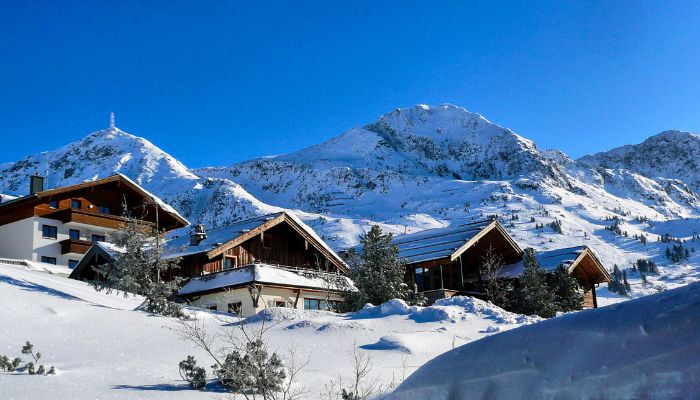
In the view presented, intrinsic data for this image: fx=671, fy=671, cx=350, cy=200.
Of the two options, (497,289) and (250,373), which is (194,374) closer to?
(250,373)

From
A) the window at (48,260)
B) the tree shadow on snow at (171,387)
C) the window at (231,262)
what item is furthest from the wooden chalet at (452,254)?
the tree shadow on snow at (171,387)

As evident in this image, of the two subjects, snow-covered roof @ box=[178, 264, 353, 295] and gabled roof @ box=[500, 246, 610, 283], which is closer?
snow-covered roof @ box=[178, 264, 353, 295]

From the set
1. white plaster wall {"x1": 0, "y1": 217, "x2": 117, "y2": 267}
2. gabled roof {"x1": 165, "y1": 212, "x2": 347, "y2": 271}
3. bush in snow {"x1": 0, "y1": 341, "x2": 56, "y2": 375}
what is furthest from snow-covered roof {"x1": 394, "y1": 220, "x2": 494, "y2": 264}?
bush in snow {"x1": 0, "y1": 341, "x2": 56, "y2": 375}

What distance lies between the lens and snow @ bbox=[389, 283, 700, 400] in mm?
2855

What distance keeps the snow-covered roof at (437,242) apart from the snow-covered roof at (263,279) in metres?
4.26

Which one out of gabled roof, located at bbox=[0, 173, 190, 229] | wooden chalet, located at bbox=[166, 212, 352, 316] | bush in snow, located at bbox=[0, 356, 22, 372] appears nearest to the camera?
bush in snow, located at bbox=[0, 356, 22, 372]

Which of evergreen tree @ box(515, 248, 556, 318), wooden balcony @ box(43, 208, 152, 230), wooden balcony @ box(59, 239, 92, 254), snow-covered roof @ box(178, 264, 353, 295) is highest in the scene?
wooden balcony @ box(43, 208, 152, 230)

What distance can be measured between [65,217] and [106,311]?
24411 millimetres

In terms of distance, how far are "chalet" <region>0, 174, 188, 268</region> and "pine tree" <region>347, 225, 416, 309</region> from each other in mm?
14401

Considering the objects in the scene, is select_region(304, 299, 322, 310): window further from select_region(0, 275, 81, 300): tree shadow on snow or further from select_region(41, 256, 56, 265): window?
select_region(41, 256, 56, 265): window

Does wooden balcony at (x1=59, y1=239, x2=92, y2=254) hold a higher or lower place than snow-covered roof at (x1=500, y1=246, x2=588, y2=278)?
higher

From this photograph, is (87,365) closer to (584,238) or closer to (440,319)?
(440,319)

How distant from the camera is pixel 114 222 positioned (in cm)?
3906

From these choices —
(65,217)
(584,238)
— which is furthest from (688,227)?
(65,217)
